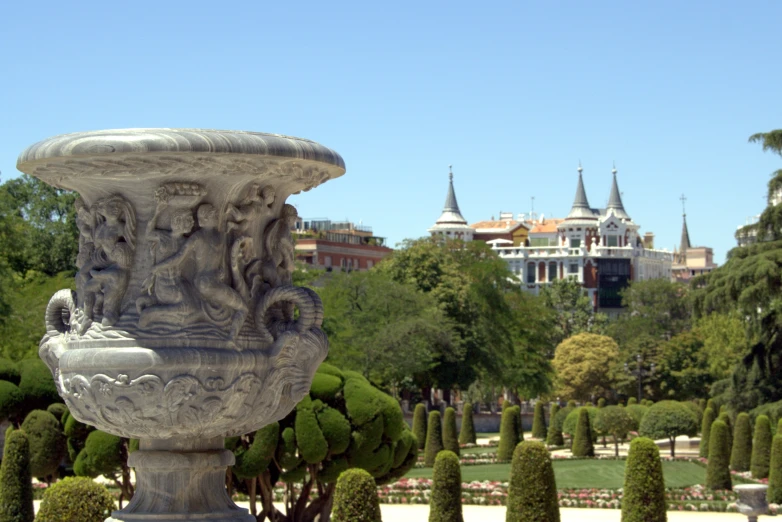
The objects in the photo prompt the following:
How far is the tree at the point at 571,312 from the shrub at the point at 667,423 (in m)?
42.3

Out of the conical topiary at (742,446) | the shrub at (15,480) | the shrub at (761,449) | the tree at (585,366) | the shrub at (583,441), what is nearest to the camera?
the shrub at (15,480)

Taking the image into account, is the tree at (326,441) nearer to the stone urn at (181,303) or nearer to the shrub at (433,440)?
the stone urn at (181,303)

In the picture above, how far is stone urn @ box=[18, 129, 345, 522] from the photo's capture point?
22.0 ft

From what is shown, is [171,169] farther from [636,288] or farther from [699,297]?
[636,288]

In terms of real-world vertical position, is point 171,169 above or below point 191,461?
above

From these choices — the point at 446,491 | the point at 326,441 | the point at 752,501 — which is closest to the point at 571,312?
the point at 752,501

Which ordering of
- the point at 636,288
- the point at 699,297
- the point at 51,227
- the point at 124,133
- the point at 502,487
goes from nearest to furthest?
the point at 124,133, the point at 502,487, the point at 699,297, the point at 51,227, the point at 636,288

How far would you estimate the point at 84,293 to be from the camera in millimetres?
7082

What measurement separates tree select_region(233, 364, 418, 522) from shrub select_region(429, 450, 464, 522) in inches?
25.8

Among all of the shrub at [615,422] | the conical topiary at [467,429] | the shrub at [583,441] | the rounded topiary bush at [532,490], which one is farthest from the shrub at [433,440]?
the rounded topiary bush at [532,490]

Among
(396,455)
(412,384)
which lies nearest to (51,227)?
(412,384)

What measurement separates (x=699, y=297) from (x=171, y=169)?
27.9 m

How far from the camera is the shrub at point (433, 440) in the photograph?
31875 mm

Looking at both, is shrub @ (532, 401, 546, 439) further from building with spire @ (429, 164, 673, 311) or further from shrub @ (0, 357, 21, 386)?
building with spire @ (429, 164, 673, 311)
